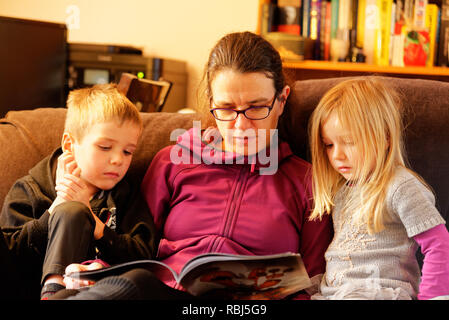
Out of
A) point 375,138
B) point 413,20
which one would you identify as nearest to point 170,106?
point 413,20

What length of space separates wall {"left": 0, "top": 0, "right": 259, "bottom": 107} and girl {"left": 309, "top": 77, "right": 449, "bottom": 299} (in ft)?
5.20

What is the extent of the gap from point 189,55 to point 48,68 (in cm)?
75

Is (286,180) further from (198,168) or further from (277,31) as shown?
(277,31)

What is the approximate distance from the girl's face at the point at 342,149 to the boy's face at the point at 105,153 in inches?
18.9

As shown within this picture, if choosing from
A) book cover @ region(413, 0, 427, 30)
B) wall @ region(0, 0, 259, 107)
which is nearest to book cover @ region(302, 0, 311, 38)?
wall @ region(0, 0, 259, 107)

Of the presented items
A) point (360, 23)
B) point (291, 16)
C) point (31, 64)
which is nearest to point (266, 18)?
point (291, 16)

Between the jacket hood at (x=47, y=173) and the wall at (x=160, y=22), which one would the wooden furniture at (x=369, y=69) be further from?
the jacket hood at (x=47, y=173)

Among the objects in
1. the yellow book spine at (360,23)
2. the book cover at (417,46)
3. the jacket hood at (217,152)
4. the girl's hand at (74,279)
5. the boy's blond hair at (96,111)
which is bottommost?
the girl's hand at (74,279)

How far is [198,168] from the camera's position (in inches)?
55.1

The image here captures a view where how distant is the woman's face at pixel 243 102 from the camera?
1.29m

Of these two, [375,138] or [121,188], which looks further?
[121,188]

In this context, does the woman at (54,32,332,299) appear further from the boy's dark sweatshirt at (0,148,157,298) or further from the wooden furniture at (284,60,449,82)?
the wooden furniture at (284,60,449,82)

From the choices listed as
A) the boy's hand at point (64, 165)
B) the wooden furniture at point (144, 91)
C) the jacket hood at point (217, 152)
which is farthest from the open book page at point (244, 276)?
the wooden furniture at point (144, 91)

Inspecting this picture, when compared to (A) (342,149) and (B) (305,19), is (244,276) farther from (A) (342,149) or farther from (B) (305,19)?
(B) (305,19)
